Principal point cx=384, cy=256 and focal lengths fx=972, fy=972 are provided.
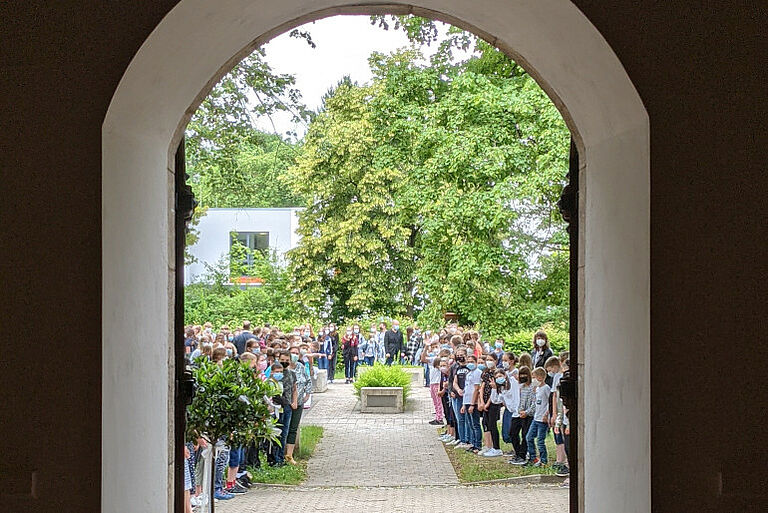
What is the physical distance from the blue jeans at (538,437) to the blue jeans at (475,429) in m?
1.13

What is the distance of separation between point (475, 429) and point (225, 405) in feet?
24.3

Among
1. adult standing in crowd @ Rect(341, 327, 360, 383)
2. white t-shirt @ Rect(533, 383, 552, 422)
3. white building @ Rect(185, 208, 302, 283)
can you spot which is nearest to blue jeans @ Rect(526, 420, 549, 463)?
white t-shirt @ Rect(533, 383, 552, 422)

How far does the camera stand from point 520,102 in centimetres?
1673

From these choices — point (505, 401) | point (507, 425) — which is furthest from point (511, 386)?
point (507, 425)

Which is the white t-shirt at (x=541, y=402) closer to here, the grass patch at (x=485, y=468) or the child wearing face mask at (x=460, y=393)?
the grass patch at (x=485, y=468)

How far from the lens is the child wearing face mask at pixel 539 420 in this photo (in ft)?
37.7

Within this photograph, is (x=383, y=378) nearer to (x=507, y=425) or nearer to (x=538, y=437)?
(x=507, y=425)

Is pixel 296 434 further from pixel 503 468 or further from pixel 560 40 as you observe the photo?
pixel 560 40

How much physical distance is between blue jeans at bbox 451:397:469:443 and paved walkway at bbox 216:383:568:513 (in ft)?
1.20

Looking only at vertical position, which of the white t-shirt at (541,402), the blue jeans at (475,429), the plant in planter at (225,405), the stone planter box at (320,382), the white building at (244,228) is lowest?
the stone planter box at (320,382)

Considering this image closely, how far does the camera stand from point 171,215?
3.87 metres

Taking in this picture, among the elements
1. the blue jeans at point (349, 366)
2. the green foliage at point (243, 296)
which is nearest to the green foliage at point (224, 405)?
the blue jeans at point (349, 366)

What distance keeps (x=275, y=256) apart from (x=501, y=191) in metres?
14.3

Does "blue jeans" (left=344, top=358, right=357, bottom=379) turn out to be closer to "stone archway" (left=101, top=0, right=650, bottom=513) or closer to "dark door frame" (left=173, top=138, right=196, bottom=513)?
"dark door frame" (left=173, top=138, right=196, bottom=513)
